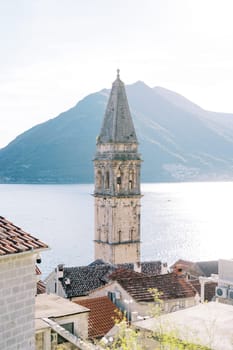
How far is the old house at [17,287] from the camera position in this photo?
8.40 meters

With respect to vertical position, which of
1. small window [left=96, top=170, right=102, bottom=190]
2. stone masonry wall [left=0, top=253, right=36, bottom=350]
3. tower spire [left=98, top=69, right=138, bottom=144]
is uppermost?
tower spire [left=98, top=69, right=138, bottom=144]

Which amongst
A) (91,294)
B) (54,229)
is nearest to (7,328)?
(91,294)

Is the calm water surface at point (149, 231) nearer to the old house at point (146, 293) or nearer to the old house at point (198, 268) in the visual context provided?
the old house at point (198, 268)

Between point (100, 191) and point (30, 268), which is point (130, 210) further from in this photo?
point (30, 268)

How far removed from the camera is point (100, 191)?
176ft

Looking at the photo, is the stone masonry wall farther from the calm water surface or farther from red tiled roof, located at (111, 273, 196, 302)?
the calm water surface

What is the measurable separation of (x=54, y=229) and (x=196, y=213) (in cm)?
7100

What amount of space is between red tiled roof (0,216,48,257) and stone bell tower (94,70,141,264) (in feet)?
139

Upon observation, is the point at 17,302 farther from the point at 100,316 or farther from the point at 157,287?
the point at 157,287

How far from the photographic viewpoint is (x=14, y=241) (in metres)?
8.75

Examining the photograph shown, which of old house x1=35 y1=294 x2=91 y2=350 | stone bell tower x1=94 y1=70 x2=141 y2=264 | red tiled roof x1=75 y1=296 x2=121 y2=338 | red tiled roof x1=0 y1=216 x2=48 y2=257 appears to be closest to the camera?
red tiled roof x1=0 y1=216 x2=48 y2=257

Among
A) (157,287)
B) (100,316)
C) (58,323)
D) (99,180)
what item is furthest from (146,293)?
(99,180)

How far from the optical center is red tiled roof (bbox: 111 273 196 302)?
94.1ft

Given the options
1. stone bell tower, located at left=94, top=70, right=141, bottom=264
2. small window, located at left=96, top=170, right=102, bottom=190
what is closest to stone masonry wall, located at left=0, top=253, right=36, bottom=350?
stone bell tower, located at left=94, top=70, right=141, bottom=264
